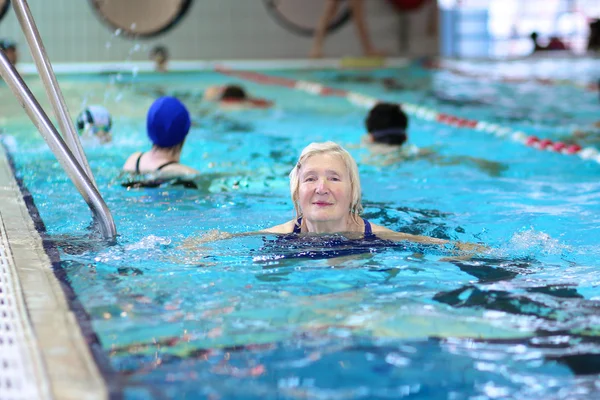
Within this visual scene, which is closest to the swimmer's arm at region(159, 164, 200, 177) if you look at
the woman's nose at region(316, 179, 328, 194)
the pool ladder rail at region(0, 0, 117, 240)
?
the pool ladder rail at region(0, 0, 117, 240)

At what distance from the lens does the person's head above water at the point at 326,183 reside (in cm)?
332

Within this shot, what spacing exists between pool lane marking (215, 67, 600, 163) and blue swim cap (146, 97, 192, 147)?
113 inches

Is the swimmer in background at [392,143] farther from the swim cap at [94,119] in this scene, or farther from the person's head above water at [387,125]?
the swim cap at [94,119]

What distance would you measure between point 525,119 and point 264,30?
388 inches

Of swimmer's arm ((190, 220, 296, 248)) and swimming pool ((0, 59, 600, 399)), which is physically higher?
swimmer's arm ((190, 220, 296, 248))

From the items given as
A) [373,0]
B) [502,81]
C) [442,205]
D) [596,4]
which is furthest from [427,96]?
[596,4]

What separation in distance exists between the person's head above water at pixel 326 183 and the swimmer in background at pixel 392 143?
2430mm

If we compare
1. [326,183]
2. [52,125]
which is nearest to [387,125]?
[326,183]

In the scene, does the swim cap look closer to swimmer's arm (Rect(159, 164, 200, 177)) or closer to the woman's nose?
swimmer's arm (Rect(159, 164, 200, 177))

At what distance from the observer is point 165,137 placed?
4.88 meters

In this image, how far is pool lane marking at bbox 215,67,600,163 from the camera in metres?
6.16

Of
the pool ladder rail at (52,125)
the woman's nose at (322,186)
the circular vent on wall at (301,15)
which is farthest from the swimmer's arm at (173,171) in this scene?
the circular vent on wall at (301,15)

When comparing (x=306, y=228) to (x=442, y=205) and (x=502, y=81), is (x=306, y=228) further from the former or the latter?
(x=502, y=81)

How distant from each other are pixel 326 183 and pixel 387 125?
2826mm
